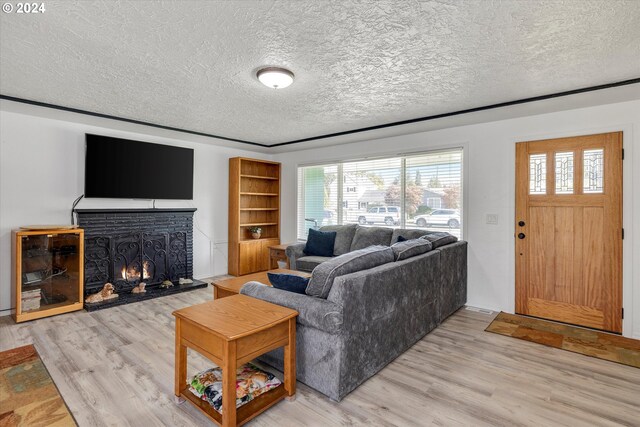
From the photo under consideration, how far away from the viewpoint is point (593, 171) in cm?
337

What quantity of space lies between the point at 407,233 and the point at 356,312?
2455 mm

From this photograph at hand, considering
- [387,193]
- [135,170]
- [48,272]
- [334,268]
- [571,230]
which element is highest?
[135,170]

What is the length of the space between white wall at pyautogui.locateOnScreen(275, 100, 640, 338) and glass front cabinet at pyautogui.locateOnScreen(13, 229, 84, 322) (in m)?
4.70

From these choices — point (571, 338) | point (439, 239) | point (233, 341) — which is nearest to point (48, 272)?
point (233, 341)

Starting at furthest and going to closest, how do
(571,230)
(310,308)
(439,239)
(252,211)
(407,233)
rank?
(252,211), (407,233), (439,239), (571,230), (310,308)

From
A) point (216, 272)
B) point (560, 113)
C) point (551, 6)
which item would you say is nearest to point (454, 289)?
point (560, 113)

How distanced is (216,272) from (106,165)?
8.18 feet

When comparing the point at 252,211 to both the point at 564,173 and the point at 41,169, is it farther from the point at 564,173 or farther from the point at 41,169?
the point at 564,173

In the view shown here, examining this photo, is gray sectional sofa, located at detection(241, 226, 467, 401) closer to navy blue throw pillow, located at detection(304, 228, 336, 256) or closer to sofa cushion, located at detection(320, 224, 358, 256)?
sofa cushion, located at detection(320, 224, 358, 256)

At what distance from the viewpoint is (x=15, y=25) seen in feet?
6.43

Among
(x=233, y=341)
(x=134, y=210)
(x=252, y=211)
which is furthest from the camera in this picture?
(x=252, y=211)

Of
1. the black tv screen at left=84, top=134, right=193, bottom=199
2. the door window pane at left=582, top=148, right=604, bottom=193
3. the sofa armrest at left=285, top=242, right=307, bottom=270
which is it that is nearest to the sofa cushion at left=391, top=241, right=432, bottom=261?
the door window pane at left=582, top=148, right=604, bottom=193

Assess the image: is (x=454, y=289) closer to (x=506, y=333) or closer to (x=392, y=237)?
(x=506, y=333)

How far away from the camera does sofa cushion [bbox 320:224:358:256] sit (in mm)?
Result: 4988
